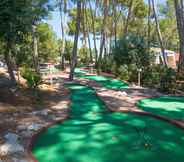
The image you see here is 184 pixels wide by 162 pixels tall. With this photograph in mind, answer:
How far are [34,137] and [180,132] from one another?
3.84 metres

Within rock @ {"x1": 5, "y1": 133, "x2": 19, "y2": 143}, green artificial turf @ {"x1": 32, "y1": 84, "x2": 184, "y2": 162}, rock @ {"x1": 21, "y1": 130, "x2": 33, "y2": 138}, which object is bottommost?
green artificial turf @ {"x1": 32, "y1": 84, "x2": 184, "y2": 162}

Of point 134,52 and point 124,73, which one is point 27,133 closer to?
point 124,73

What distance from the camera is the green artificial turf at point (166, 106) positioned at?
8.50 meters

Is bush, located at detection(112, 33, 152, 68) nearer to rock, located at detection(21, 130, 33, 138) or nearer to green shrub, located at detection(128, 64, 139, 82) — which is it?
green shrub, located at detection(128, 64, 139, 82)

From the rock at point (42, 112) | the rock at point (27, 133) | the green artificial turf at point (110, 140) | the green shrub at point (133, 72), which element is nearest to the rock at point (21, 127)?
the rock at point (27, 133)

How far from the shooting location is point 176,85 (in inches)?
487

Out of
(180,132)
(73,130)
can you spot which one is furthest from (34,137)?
(180,132)

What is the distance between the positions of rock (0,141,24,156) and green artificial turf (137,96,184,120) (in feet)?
16.0

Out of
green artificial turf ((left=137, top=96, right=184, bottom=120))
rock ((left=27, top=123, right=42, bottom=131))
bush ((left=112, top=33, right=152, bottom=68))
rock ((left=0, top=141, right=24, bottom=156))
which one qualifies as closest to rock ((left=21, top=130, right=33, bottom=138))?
rock ((left=27, top=123, right=42, bottom=131))

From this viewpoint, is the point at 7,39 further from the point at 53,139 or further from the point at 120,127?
the point at 120,127

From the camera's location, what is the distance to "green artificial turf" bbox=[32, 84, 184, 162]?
529cm

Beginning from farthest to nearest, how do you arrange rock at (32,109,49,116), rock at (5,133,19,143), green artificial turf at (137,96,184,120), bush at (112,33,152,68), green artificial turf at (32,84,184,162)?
bush at (112,33,152,68) → green artificial turf at (137,96,184,120) → rock at (32,109,49,116) → rock at (5,133,19,143) → green artificial turf at (32,84,184,162)

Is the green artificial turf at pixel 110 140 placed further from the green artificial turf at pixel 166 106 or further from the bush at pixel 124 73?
the bush at pixel 124 73

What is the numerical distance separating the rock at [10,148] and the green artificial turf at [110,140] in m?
0.35
